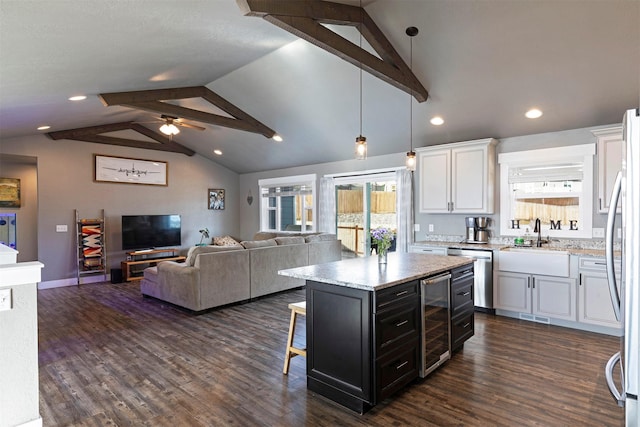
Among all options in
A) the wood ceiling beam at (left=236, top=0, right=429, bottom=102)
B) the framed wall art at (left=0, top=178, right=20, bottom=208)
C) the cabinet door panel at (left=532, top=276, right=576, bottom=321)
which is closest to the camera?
the wood ceiling beam at (left=236, top=0, right=429, bottom=102)

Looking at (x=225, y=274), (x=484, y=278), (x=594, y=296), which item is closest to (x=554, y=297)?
(x=594, y=296)

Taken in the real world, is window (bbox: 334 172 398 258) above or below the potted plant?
above

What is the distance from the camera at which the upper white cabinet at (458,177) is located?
5.02 metres

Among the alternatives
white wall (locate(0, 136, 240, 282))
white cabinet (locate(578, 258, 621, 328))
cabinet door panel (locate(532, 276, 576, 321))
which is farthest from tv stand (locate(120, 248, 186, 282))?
white cabinet (locate(578, 258, 621, 328))

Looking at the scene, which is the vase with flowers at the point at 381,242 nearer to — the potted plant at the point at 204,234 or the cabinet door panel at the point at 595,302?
the cabinet door panel at the point at 595,302

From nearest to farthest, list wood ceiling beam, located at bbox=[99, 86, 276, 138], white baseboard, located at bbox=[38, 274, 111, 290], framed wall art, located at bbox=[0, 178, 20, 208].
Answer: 1. wood ceiling beam, located at bbox=[99, 86, 276, 138]
2. white baseboard, located at bbox=[38, 274, 111, 290]
3. framed wall art, located at bbox=[0, 178, 20, 208]

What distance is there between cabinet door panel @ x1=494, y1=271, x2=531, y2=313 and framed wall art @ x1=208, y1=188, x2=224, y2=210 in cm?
700

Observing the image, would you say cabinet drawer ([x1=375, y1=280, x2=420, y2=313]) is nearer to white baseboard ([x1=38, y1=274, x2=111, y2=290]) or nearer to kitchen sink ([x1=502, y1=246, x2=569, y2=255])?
kitchen sink ([x1=502, y1=246, x2=569, y2=255])

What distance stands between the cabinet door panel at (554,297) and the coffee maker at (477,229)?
3.33 ft

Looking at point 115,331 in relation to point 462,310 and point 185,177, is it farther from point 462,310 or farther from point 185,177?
point 185,177

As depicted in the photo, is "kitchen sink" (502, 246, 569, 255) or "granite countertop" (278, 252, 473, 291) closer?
"granite countertop" (278, 252, 473, 291)

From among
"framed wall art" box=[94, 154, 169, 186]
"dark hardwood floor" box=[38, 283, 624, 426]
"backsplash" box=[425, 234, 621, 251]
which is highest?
"framed wall art" box=[94, 154, 169, 186]

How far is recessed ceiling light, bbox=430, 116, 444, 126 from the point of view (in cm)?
504

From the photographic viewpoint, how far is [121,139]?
7.62 meters
